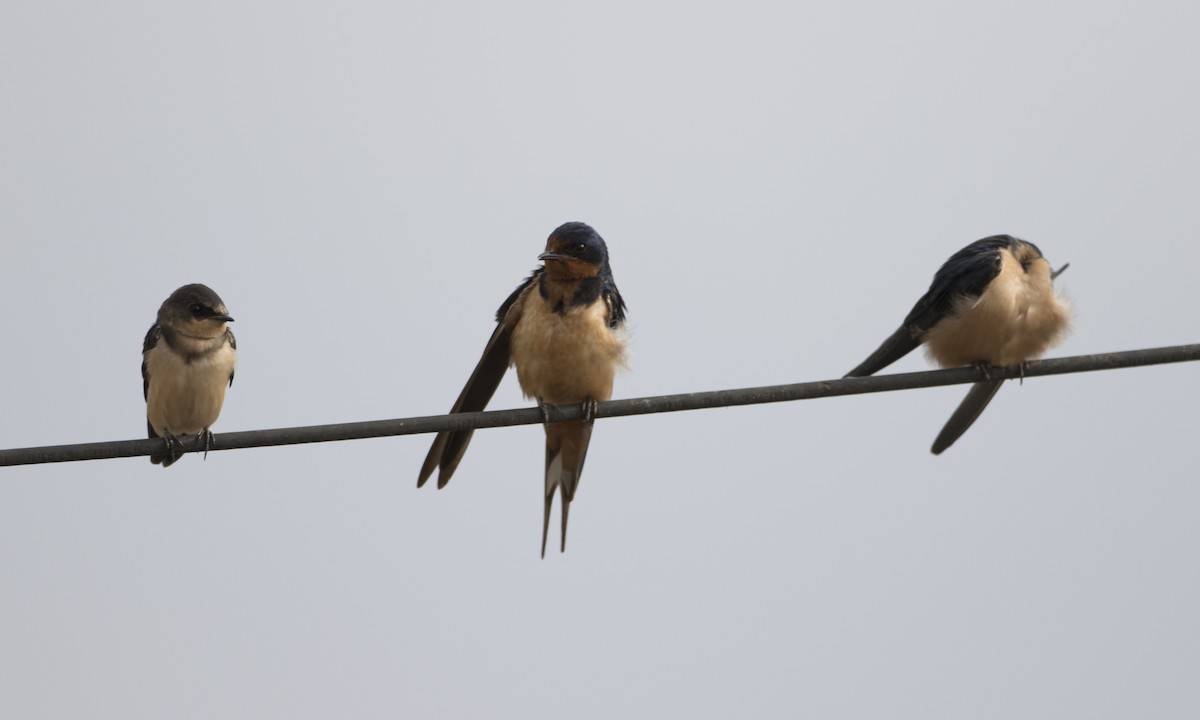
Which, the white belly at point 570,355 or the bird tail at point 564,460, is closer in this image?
the white belly at point 570,355

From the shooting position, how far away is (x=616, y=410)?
185 inches

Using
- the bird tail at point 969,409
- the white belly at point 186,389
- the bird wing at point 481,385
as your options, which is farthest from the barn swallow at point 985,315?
the white belly at point 186,389

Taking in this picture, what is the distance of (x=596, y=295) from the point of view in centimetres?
573

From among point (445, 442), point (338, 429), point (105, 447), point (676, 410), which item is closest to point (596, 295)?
point (445, 442)

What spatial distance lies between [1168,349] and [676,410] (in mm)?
1456

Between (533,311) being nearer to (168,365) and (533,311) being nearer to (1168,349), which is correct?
(168,365)

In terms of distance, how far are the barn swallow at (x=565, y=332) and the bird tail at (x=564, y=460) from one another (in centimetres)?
2

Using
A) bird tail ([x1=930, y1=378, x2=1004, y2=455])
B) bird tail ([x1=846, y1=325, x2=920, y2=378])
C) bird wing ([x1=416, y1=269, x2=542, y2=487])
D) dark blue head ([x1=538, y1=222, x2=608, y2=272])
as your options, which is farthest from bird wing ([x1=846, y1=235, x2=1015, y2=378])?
bird wing ([x1=416, y1=269, x2=542, y2=487])

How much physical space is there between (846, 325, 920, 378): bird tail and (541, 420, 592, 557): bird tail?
113cm

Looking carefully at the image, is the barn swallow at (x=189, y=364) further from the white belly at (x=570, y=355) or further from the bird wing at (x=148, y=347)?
the white belly at (x=570, y=355)

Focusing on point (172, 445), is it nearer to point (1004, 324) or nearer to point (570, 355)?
point (570, 355)

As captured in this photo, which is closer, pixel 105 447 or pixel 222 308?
pixel 105 447

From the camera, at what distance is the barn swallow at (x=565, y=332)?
18.4 feet

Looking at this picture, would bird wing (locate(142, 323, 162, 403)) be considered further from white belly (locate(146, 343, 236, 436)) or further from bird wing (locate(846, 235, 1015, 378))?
bird wing (locate(846, 235, 1015, 378))
